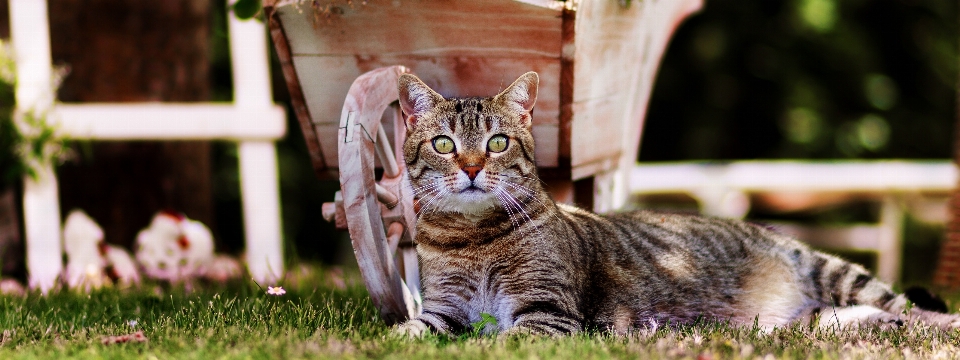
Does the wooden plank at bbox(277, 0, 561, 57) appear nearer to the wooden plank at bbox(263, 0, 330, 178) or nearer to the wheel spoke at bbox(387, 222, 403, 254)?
the wooden plank at bbox(263, 0, 330, 178)

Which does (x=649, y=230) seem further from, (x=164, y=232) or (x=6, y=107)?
(x=6, y=107)

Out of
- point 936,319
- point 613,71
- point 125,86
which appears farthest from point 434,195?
point 125,86

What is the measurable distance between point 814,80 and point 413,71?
→ 622 cm

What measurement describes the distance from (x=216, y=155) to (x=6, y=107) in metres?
4.29

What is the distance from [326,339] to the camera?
2289mm

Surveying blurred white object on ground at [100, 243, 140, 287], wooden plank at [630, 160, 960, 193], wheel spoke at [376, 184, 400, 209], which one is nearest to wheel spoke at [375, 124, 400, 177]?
wheel spoke at [376, 184, 400, 209]

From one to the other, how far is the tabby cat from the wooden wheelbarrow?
0.50 feet

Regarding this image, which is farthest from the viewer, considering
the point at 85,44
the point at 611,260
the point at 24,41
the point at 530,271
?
the point at 85,44

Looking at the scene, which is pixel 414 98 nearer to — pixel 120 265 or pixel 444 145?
pixel 444 145

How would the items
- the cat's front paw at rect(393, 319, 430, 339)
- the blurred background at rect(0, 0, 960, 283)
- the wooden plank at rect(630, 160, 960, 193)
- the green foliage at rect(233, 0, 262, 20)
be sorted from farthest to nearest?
the blurred background at rect(0, 0, 960, 283) < the wooden plank at rect(630, 160, 960, 193) < the green foliage at rect(233, 0, 262, 20) < the cat's front paw at rect(393, 319, 430, 339)

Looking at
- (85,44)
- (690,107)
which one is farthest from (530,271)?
(690,107)

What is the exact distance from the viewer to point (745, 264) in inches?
119

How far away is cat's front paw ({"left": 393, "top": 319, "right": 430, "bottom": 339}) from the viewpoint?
2.33 m

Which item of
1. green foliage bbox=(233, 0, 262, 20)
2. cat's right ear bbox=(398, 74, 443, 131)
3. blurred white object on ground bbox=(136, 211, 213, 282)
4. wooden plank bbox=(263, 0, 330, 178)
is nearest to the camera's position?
cat's right ear bbox=(398, 74, 443, 131)
